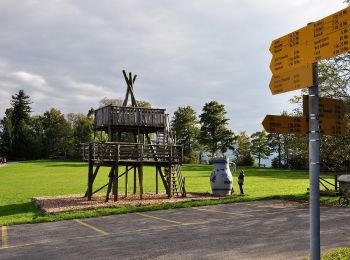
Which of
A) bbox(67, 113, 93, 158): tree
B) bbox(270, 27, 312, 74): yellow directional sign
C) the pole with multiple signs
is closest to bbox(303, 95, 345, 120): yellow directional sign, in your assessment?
the pole with multiple signs

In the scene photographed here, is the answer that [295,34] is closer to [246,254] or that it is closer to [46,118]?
[246,254]

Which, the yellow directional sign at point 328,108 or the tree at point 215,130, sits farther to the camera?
the tree at point 215,130

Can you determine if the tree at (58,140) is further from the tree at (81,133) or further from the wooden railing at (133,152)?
the wooden railing at (133,152)

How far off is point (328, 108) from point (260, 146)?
91950 mm

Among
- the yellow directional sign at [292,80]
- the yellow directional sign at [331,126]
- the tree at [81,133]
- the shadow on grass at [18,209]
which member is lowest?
the shadow on grass at [18,209]

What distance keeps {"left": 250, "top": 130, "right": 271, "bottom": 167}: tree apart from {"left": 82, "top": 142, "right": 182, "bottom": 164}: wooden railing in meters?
72.9

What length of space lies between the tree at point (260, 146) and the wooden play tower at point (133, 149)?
234 feet

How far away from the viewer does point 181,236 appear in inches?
483

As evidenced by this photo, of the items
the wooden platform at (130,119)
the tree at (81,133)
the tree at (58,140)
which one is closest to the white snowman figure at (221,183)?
the wooden platform at (130,119)

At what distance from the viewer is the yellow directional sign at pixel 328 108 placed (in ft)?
18.0

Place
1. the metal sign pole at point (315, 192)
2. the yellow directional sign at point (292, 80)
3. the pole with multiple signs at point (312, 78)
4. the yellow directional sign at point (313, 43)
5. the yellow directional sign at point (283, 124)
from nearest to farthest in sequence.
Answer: the yellow directional sign at point (313, 43)
the pole with multiple signs at point (312, 78)
the metal sign pole at point (315, 192)
the yellow directional sign at point (292, 80)
the yellow directional sign at point (283, 124)

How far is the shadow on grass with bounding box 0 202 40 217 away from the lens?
1886 centimetres

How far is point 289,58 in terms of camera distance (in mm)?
5480

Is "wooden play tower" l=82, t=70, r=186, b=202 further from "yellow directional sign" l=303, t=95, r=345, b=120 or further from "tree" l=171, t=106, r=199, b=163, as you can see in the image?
"tree" l=171, t=106, r=199, b=163
